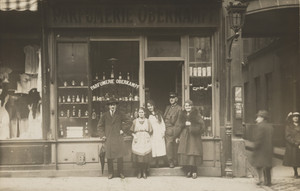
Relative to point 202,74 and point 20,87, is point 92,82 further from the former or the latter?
point 202,74

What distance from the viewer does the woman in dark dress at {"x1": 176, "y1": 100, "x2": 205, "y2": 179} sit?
503 inches

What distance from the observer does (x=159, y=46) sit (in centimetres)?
1372

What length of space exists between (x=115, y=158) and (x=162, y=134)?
1.43 m

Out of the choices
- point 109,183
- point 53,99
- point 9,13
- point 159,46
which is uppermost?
point 9,13

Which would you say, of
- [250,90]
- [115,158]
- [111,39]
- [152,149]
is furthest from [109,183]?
[250,90]

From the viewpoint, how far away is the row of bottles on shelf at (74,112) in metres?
13.5

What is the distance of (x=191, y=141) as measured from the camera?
42.1 feet

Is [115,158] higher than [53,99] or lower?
lower

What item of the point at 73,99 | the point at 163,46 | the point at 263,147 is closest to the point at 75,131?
the point at 73,99

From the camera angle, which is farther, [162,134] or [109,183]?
[162,134]

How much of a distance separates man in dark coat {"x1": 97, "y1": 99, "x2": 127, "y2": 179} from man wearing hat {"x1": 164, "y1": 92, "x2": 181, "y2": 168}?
3.90 feet

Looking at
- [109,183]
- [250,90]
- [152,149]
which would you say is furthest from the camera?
[250,90]

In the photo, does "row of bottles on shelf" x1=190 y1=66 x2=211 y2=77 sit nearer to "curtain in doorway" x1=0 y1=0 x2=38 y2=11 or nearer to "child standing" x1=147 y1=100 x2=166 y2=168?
"child standing" x1=147 y1=100 x2=166 y2=168

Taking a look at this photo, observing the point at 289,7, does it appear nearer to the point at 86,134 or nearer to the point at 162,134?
the point at 162,134
